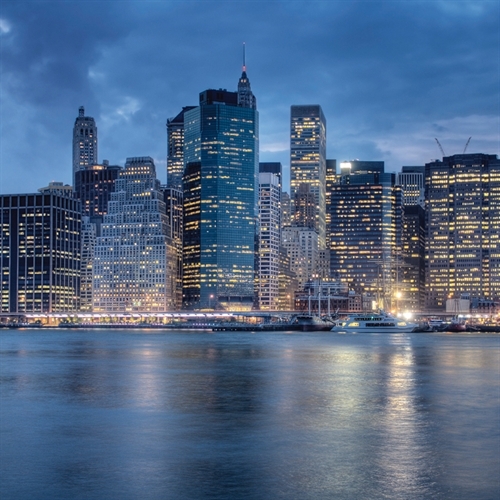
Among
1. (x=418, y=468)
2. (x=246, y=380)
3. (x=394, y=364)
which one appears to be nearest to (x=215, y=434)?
(x=418, y=468)

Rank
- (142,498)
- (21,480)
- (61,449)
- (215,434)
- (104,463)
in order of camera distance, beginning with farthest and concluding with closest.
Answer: (215,434) → (61,449) → (104,463) → (21,480) → (142,498)

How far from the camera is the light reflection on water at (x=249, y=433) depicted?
123 ft

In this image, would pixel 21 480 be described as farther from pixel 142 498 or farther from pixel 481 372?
pixel 481 372

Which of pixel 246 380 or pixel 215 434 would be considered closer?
pixel 215 434

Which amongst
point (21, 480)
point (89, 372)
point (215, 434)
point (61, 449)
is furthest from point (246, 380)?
point (21, 480)

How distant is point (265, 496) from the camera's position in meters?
35.5

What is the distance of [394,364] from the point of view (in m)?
101

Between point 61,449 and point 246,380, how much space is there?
1408 inches

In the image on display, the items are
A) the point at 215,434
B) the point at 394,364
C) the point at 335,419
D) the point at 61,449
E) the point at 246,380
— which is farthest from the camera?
the point at 394,364

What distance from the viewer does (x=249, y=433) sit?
164 feet

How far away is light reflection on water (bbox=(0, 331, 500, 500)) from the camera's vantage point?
3747cm

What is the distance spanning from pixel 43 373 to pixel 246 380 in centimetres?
2288

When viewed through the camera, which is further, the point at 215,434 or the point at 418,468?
the point at 215,434

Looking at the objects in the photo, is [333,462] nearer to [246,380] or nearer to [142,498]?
[142,498]
